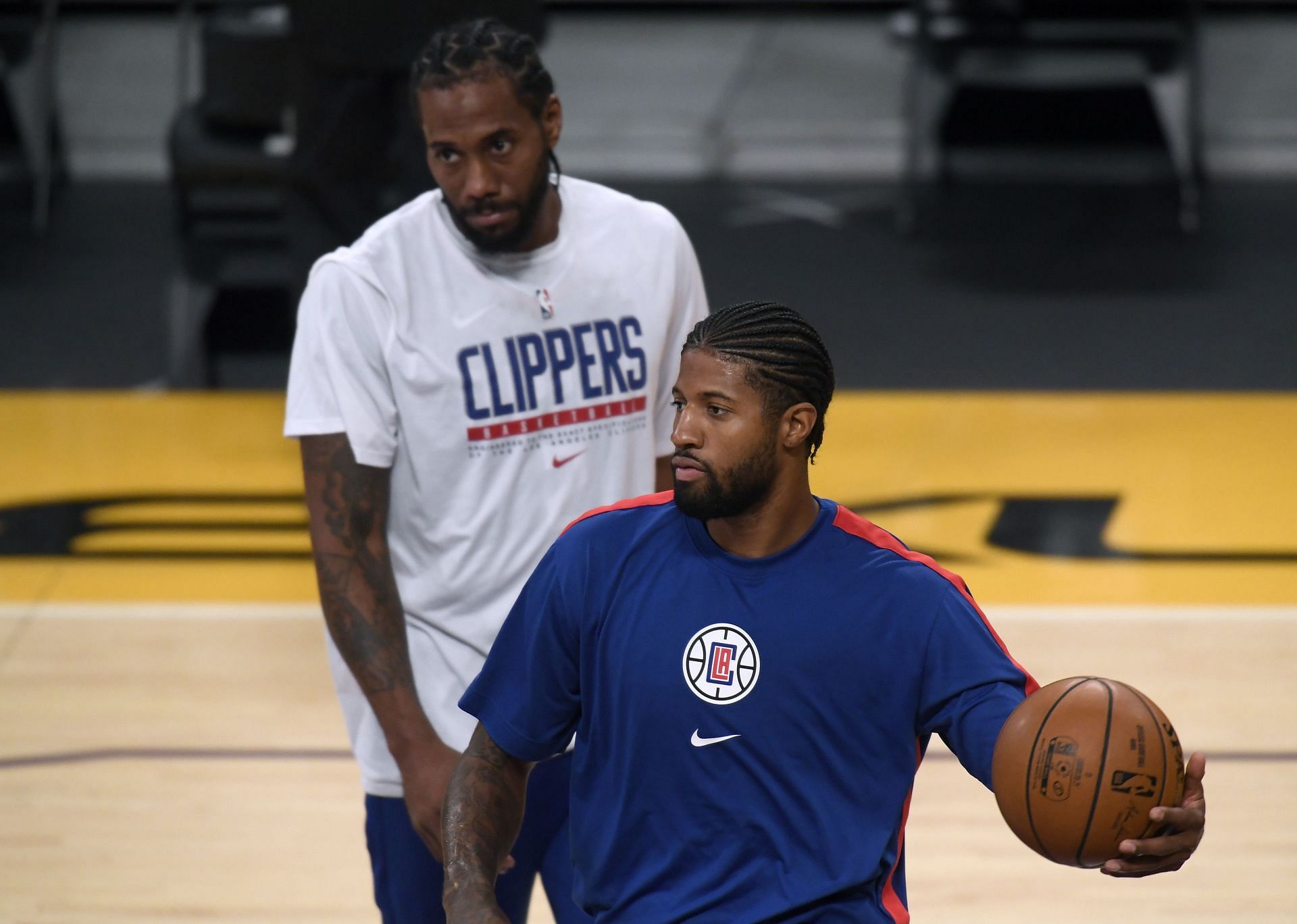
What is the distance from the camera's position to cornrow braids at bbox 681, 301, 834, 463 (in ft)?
6.91

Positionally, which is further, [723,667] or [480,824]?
[480,824]

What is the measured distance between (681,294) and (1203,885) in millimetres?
2025


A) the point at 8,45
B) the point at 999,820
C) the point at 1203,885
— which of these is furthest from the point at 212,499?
the point at 8,45

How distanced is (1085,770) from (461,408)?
107cm

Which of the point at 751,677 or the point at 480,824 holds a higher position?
the point at 751,677

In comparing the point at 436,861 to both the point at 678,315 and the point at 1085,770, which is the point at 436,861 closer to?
the point at 678,315

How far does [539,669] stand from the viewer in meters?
2.17

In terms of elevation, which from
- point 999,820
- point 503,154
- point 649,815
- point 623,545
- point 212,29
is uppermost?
point 503,154

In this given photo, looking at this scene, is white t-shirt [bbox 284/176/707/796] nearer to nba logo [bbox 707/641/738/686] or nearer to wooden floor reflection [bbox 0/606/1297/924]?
nba logo [bbox 707/641/738/686]

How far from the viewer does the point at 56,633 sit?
17.7ft

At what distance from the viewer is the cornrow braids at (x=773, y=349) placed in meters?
2.11

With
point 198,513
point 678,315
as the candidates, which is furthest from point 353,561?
point 198,513

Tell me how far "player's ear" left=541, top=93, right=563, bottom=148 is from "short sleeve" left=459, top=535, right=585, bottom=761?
713 mm

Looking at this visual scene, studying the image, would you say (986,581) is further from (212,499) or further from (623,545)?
(623,545)
